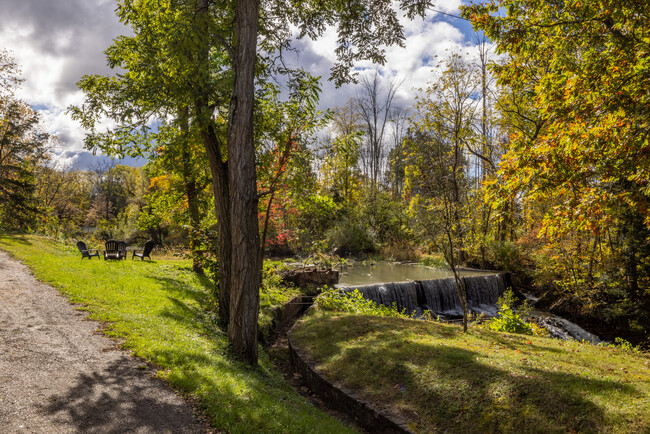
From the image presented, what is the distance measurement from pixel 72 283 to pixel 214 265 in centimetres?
332

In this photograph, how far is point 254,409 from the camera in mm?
4035

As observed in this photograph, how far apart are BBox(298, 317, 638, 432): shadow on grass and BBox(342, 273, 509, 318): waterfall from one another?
7318mm

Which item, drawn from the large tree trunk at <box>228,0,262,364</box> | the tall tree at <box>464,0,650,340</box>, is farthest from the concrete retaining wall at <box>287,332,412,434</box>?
the tall tree at <box>464,0,650,340</box>

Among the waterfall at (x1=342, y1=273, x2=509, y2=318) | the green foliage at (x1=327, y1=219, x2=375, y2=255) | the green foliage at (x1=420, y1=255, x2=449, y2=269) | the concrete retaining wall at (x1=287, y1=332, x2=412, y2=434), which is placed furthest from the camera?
the green foliage at (x1=327, y1=219, x2=375, y2=255)

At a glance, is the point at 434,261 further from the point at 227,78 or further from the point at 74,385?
the point at 74,385

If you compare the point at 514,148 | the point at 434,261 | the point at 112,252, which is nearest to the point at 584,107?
the point at 514,148

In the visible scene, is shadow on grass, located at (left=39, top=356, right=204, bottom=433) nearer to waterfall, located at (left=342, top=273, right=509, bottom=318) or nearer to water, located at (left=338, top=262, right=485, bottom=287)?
waterfall, located at (left=342, top=273, right=509, bottom=318)

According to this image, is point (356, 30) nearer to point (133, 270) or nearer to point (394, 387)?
point (394, 387)

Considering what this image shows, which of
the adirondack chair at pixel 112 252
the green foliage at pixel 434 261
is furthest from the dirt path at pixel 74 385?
the green foliage at pixel 434 261

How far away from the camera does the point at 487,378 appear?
4695 mm

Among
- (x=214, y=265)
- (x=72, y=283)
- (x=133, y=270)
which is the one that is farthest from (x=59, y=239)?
(x=214, y=265)

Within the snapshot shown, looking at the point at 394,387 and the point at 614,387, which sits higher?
the point at 614,387

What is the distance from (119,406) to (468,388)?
416 cm

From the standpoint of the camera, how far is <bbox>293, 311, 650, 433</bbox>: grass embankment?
3835 mm
